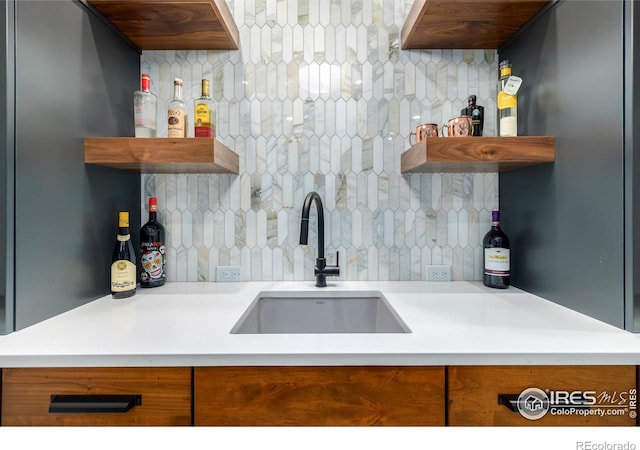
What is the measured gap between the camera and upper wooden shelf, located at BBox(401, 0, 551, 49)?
125cm

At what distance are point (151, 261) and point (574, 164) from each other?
5.09ft

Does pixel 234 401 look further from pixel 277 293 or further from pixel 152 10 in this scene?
pixel 152 10

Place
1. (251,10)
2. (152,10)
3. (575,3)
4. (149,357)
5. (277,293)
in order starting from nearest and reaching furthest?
(149,357)
(575,3)
(152,10)
(277,293)
(251,10)

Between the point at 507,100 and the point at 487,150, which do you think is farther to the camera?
the point at 507,100

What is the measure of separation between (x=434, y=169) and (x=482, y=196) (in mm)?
294

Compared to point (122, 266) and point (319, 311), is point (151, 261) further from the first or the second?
point (319, 311)

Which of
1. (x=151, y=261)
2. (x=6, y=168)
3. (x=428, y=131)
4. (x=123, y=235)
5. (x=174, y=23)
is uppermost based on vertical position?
(x=174, y=23)

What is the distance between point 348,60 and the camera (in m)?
1.57

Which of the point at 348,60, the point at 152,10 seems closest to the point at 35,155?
the point at 152,10

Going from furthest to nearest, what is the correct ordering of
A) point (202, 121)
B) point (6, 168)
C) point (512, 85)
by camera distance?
point (202, 121)
point (512, 85)
point (6, 168)

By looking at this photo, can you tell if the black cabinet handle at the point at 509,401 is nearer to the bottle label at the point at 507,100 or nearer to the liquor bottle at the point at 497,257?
the liquor bottle at the point at 497,257

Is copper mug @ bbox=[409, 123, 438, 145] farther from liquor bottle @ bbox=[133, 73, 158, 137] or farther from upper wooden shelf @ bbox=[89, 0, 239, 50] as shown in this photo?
liquor bottle @ bbox=[133, 73, 158, 137]

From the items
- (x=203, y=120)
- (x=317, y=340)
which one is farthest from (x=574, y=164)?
(x=203, y=120)

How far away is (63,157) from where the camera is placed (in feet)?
3.61
